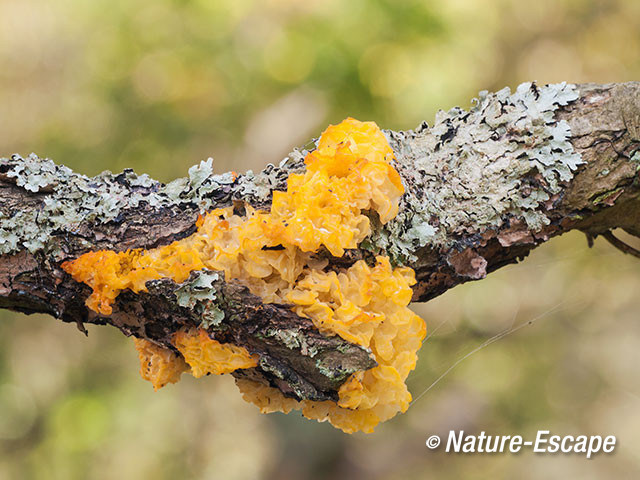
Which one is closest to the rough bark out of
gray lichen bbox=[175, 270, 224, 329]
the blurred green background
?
gray lichen bbox=[175, 270, 224, 329]

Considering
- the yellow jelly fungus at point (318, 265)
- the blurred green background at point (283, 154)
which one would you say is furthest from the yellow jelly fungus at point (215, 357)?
the blurred green background at point (283, 154)

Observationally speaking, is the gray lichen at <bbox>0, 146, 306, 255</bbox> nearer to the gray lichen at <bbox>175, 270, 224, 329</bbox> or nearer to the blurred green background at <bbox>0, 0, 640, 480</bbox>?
the gray lichen at <bbox>175, 270, 224, 329</bbox>

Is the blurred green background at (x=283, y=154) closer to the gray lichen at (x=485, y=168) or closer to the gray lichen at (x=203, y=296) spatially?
the gray lichen at (x=485, y=168)

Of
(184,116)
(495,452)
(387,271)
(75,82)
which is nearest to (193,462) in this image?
(495,452)

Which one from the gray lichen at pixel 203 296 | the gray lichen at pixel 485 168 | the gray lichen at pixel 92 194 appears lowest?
the gray lichen at pixel 203 296

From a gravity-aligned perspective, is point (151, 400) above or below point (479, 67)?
below

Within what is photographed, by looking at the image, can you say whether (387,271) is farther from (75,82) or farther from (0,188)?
(75,82)
